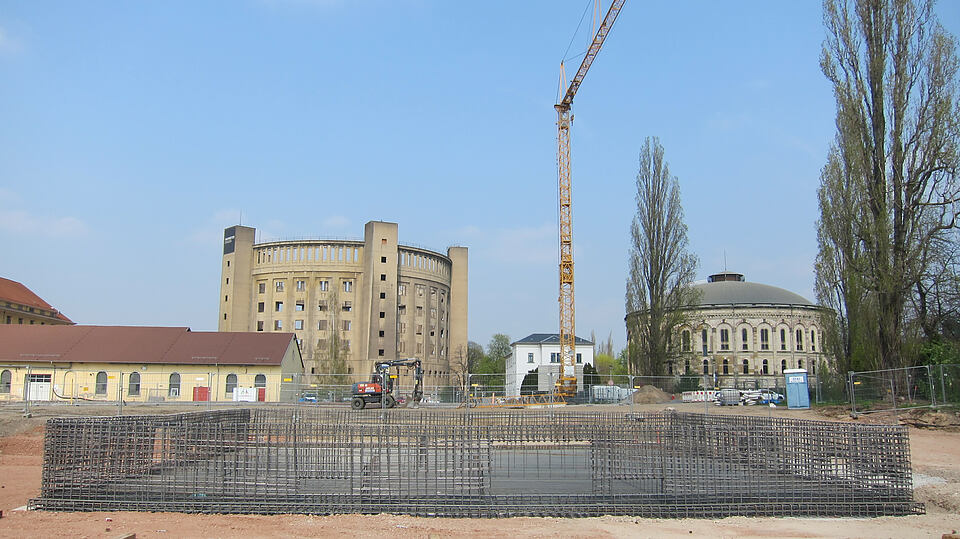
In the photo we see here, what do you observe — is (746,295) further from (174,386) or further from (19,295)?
(19,295)

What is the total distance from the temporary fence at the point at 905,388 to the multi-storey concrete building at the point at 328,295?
2341 inches

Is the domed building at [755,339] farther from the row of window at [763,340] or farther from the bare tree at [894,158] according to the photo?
the bare tree at [894,158]

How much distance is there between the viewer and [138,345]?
47.9 m

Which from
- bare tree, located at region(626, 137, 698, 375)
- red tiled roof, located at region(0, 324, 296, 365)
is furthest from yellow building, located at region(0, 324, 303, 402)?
bare tree, located at region(626, 137, 698, 375)

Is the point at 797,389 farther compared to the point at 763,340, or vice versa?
the point at 763,340

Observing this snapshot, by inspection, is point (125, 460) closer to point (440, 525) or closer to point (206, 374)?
point (440, 525)

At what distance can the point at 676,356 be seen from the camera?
48.0 metres

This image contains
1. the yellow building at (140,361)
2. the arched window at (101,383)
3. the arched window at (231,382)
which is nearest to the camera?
the yellow building at (140,361)

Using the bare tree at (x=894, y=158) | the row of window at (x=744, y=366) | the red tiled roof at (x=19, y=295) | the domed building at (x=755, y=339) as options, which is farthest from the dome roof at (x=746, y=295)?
the red tiled roof at (x=19, y=295)

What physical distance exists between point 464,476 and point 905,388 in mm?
20269

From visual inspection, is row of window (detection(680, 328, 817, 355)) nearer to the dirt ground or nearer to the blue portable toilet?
the blue portable toilet

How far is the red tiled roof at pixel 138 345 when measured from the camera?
152ft

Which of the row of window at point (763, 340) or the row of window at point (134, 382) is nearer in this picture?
the row of window at point (134, 382)

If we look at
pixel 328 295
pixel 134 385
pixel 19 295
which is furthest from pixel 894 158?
pixel 19 295
